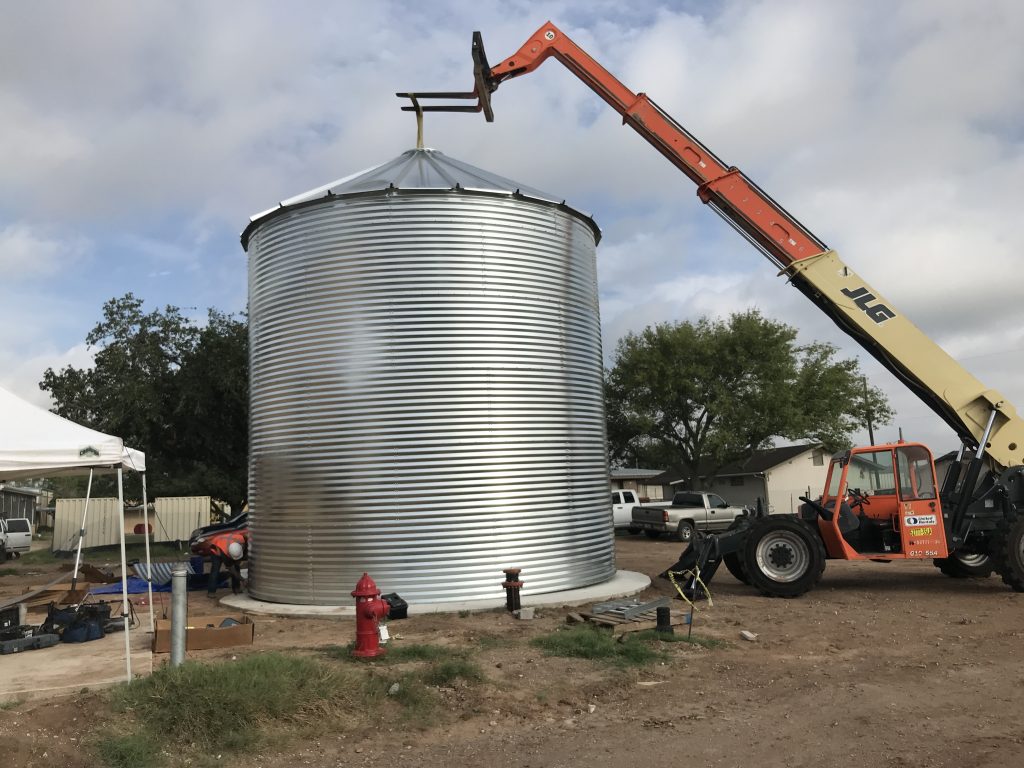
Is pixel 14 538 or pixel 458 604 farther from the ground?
pixel 14 538

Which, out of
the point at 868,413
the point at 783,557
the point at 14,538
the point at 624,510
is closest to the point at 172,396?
the point at 14,538

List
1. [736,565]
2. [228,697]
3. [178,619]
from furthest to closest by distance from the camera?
[736,565], [178,619], [228,697]

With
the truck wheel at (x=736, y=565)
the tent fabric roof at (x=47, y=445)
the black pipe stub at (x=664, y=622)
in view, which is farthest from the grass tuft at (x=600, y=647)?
the tent fabric roof at (x=47, y=445)

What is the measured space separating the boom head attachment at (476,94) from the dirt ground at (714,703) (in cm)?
911

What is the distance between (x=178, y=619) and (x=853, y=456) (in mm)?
10800

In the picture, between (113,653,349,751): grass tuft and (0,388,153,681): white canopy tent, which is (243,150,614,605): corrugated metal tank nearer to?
(0,388,153,681): white canopy tent

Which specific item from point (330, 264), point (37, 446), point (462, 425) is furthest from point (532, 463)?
point (37, 446)

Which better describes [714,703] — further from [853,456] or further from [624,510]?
[624,510]

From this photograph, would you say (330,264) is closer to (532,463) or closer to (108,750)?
(532,463)

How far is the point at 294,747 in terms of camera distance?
20.7 ft

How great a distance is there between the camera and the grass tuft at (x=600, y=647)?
8.75 metres

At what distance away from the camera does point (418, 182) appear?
12.9 meters

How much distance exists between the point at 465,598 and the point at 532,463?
2259 mm

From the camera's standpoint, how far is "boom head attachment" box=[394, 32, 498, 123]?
14.1 metres
